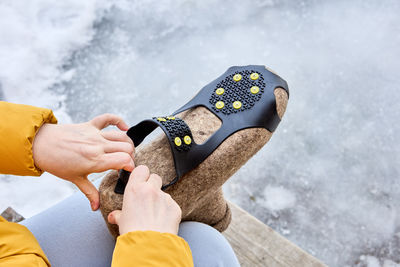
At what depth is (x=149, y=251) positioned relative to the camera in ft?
1.43

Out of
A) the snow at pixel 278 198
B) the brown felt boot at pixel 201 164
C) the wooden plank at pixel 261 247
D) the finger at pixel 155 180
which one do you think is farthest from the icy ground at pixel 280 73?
the finger at pixel 155 180

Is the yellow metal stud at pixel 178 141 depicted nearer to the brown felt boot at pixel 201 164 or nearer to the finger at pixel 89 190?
the brown felt boot at pixel 201 164

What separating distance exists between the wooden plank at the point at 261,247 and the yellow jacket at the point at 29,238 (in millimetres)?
453

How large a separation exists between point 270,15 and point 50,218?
1.30 m

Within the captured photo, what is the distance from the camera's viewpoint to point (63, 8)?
5.47ft

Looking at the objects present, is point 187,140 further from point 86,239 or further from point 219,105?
point 86,239

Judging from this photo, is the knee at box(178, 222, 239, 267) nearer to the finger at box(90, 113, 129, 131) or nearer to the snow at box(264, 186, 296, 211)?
the finger at box(90, 113, 129, 131)

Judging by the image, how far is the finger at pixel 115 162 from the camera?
53cm

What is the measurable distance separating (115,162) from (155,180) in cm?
7

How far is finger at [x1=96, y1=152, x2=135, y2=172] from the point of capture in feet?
1.73

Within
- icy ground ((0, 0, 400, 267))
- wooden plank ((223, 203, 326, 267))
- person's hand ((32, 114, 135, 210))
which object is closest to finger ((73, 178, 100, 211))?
person's hand ((32, 114, 135, 210))

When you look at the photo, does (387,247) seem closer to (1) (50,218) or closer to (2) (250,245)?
(2) (250,245)

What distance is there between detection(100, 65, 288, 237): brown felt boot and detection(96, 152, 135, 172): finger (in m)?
0.04

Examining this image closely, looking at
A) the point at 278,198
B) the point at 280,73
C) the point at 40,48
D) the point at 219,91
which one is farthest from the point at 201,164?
the point at 40,48
